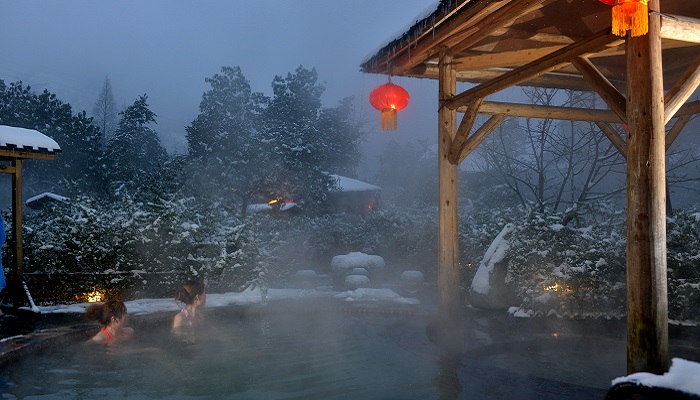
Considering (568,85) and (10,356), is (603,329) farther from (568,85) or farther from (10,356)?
(10,356)

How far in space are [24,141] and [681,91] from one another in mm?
8882

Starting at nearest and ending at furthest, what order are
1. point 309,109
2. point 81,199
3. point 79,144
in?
point 81,199, point 79,144, point 309,109

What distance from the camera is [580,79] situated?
8031 mm

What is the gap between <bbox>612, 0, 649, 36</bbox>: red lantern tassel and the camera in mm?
3279

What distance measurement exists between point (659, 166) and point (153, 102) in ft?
626

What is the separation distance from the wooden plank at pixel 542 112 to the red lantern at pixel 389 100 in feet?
2.89

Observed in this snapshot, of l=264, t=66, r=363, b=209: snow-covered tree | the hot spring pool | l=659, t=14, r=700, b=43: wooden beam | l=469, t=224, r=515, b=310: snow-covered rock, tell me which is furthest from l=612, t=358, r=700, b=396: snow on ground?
l=264, t=66, r=363, b=209: snow-covered tree

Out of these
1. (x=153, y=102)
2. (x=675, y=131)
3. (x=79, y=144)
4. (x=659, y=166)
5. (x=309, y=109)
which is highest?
(x=153, y=102)

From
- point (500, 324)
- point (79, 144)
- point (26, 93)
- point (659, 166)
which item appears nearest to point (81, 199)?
point (500, 324)

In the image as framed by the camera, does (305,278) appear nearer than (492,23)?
No

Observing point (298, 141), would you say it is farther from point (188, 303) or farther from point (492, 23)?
point (492, 23)

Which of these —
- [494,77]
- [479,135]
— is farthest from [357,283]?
[479,135]

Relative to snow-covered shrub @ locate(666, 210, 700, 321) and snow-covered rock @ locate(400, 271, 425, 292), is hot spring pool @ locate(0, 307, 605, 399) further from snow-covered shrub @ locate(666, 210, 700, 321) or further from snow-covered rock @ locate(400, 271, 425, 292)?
snow-covered rock @ locate(400, 271, 425, 292)

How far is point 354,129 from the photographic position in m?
39.3
